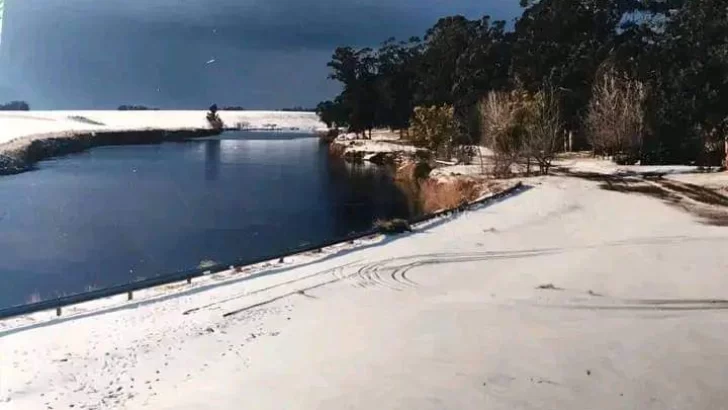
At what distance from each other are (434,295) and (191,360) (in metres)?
4.52

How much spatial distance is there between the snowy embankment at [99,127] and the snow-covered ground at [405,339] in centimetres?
3504

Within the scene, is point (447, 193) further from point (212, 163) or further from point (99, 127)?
point (99, 127)

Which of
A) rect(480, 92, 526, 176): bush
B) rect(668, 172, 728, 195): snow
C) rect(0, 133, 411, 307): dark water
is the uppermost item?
rect(480, 92, 526, 176): bush

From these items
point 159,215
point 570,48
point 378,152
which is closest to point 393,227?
point 159,215

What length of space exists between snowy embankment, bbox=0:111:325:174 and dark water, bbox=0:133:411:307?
299 inches

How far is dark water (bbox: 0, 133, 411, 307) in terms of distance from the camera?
17.9 metres

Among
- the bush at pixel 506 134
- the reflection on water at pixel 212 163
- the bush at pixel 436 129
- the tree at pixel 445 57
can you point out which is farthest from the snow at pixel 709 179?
the tree at pixel 445 57

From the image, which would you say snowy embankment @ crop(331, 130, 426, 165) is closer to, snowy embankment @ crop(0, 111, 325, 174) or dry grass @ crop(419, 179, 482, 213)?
dry grass @ crop(419, 179, 482, 213)

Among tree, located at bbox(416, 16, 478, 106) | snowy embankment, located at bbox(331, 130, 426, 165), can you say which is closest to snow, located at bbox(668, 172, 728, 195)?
snowy embankment, located at bbox(331, 130, 426, 165)

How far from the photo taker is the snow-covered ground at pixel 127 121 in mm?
70875

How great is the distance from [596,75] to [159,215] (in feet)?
93.6

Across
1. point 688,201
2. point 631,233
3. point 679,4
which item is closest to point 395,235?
point 631,233

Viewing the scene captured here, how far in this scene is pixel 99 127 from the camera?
85.5 metres

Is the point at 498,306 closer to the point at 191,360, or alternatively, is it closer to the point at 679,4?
the point at 191,360
